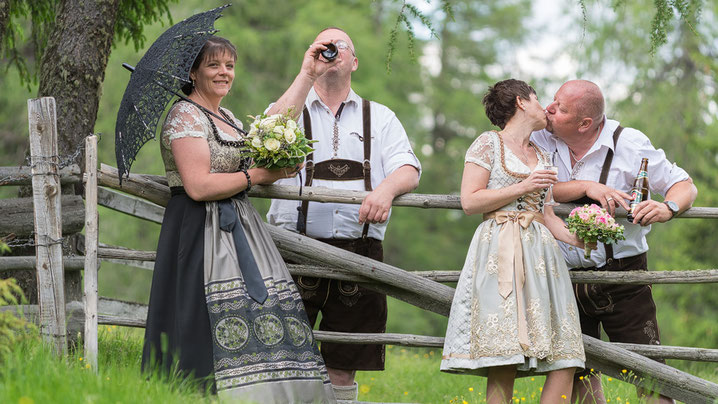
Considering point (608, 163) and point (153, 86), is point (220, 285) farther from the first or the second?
point (608, 163)

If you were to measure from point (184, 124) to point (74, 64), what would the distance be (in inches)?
62.5

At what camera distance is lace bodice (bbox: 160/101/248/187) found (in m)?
4.02

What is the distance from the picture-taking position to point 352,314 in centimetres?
508

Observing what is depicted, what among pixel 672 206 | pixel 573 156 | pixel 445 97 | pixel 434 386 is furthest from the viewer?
pixel 445 97

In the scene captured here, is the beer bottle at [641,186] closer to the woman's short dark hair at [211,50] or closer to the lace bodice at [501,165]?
the lace bodice at [501,165]

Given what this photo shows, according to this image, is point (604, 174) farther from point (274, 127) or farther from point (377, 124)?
point (274, 127)

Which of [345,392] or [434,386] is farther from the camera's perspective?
[434,386]

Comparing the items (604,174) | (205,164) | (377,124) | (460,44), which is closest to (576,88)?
(604,174)

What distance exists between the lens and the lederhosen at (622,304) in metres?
4.84

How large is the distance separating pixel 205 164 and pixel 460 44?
17383mm

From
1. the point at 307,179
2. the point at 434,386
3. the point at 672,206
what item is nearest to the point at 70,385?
the point at 307,179

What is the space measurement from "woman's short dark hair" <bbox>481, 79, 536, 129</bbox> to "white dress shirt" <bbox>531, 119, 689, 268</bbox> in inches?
17.9

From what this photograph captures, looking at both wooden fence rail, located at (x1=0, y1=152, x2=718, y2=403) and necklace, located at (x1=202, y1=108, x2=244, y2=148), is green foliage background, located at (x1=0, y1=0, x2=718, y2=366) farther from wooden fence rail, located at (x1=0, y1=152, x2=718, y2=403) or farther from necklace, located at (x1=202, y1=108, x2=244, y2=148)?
necklace, located at (x1=202, y1=108, x2=244, y2=148)

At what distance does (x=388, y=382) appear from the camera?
22.9 feet
